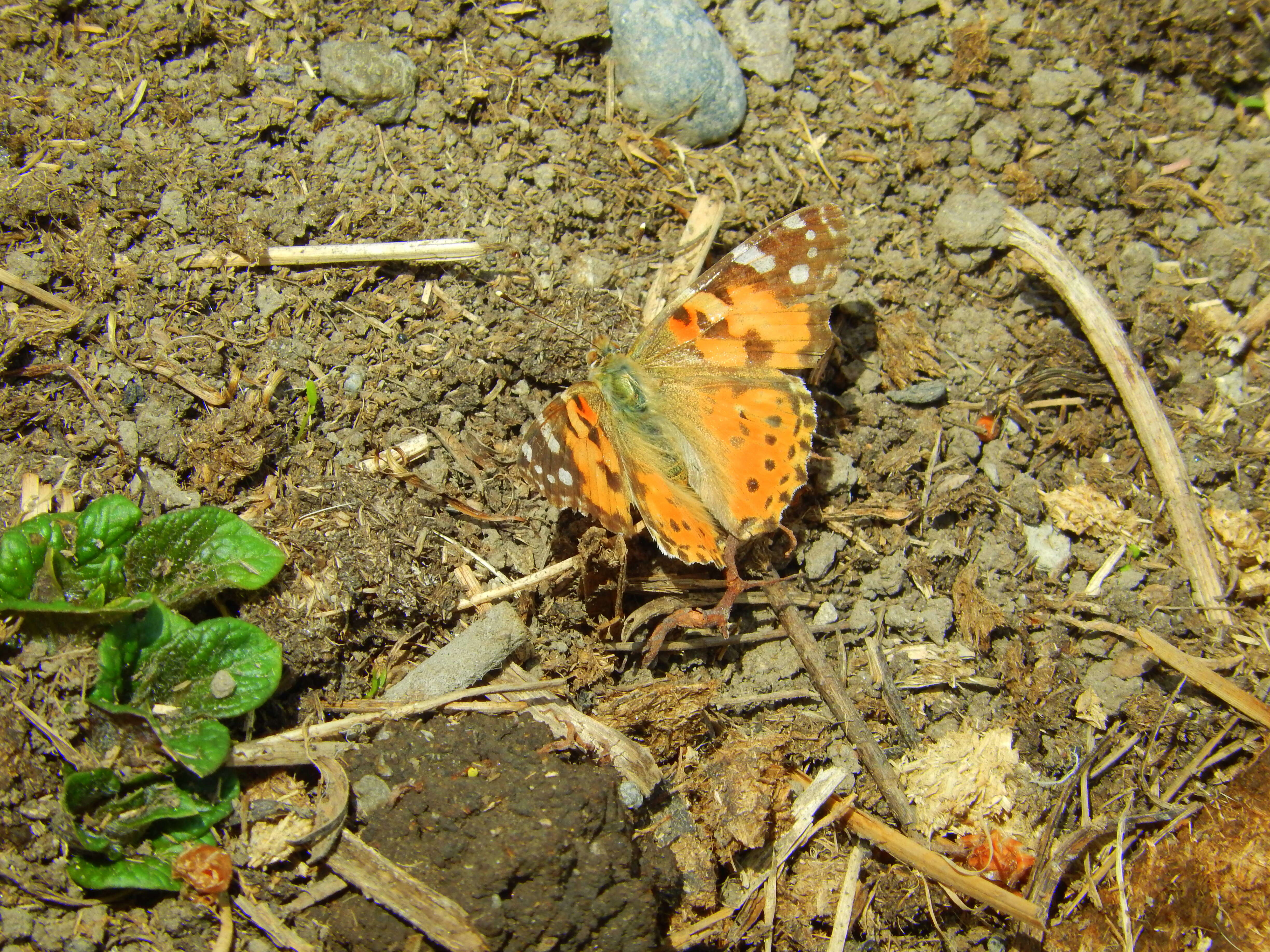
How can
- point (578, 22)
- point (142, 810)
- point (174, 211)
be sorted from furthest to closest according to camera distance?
point (578, 22) → point (174, 211) → point (142, 810)

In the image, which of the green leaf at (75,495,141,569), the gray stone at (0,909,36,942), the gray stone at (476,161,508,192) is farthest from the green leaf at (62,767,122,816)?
the gray stone at (476,161,508,192)

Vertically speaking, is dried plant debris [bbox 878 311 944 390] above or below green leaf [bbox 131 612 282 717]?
above

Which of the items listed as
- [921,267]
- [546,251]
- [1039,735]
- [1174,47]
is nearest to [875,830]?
[1039,735]

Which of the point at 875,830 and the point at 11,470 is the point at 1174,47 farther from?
the point at 11,470


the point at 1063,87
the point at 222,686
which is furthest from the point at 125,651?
the point at 1063,87

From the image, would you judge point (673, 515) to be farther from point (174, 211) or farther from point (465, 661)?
point (174, 211)

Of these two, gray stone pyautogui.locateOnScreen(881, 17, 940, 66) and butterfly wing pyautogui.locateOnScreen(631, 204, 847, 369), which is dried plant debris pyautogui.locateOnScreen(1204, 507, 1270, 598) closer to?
butterfly wing pyautogui.locateOnScreen(631, 204, 847, 369)
